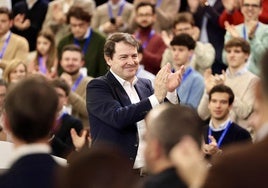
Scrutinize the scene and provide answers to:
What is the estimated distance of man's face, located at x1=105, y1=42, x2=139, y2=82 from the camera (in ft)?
19.9

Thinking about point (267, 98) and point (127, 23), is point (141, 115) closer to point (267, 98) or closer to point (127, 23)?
point (267, 98)

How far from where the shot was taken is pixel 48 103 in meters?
3.41

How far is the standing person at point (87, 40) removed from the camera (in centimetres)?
991

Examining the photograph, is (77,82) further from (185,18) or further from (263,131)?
(263,131)

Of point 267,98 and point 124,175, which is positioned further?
point 267,98

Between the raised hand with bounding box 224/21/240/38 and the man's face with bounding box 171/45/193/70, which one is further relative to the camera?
the raised hand with bounding box 224/21/240/38

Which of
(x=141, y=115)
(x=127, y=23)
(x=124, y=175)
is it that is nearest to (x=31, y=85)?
(x=124, y=175)

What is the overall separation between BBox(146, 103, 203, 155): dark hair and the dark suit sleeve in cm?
241

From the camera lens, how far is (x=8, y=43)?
10.2 metres

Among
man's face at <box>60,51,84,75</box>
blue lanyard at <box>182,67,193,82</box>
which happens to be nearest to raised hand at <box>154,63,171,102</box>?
blue lanyard at <box>182,67,193,82</box>

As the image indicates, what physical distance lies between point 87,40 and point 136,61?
3989 millimetres

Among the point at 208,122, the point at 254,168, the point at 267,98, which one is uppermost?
the point at 267,98

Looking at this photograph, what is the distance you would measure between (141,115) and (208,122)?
9.30 ft

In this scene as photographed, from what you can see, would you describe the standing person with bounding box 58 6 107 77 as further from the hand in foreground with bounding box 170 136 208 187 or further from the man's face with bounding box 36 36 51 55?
the hand in foreground with bounding box 170 136 208 187
